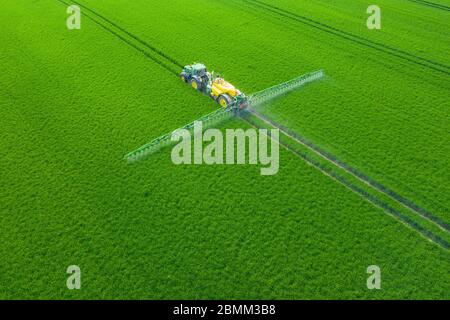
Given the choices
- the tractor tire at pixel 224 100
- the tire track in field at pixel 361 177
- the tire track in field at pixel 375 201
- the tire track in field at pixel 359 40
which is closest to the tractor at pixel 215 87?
Answer: the tractor tire at pixel 224 100

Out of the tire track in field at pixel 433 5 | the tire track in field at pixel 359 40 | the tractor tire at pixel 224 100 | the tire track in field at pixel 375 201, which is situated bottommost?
the tire track in field at pixel 375 201

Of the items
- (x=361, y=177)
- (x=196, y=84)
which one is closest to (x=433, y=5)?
(x=196, y=84)

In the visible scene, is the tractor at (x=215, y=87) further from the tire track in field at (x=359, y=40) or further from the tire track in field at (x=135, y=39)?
the tire track in field at (x=359, y=40)

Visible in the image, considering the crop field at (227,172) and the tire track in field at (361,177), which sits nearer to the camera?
the crop field at (227,172)

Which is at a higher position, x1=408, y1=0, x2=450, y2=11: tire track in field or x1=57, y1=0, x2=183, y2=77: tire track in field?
x1=408, y1=0, x2=450, y2=11: tire track in field

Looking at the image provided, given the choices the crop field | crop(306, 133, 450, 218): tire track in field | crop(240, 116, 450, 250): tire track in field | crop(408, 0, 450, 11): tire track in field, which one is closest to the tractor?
the crop field

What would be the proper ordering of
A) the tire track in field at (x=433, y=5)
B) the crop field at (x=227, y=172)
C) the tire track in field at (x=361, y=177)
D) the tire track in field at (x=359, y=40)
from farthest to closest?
1. the tire track in field at (x=433, y=5)
2. the tire track in field at (x=359, y=40)
3. the tire track in field at (x=361, y=177)
4. the crop field at (x=227, y=172)

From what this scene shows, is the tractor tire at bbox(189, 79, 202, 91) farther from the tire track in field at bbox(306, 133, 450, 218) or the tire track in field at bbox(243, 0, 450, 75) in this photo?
the tire track in field at bbox(243, 0, 450, 75)
